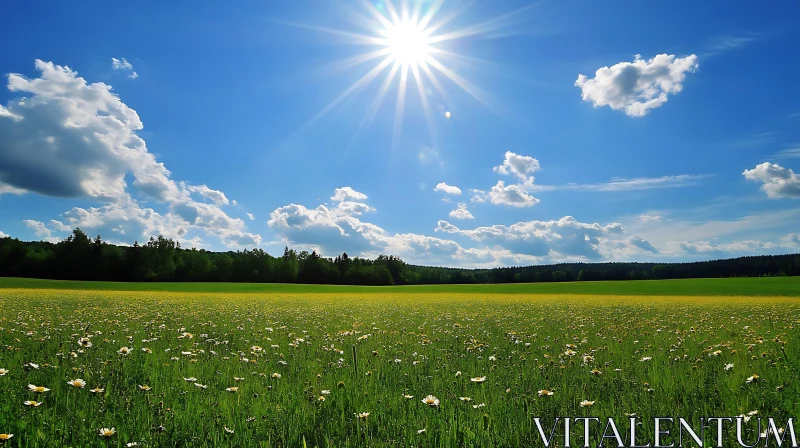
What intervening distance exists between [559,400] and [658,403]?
96 centimetres

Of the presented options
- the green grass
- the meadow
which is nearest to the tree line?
the green grass

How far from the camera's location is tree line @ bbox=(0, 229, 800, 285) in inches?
4252

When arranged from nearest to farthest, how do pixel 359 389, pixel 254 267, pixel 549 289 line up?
pixel 359 389 → pixel 549 289 → pixel 254 267

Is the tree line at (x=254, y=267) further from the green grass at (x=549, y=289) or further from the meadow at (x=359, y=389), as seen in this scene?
the meadow at (x=359, y=389)

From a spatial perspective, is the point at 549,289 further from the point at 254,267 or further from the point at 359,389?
the point at 254,267

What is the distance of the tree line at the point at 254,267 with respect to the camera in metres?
108

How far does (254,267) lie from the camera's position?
130m

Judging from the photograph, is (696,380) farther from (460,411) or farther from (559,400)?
(460,411)

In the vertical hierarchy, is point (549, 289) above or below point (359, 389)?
below

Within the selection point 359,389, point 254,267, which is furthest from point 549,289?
point 254,267

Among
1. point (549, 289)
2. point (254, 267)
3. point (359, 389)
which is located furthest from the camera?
point (254, 267)

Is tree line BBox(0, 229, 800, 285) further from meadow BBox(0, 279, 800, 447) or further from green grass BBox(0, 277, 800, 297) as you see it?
meadow BBox(0, 279, 800, 447)

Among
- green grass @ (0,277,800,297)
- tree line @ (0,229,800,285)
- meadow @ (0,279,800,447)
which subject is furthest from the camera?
tree line @ (0,229,800,285)

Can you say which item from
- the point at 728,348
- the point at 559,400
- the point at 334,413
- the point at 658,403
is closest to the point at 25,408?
the point at 334,413
